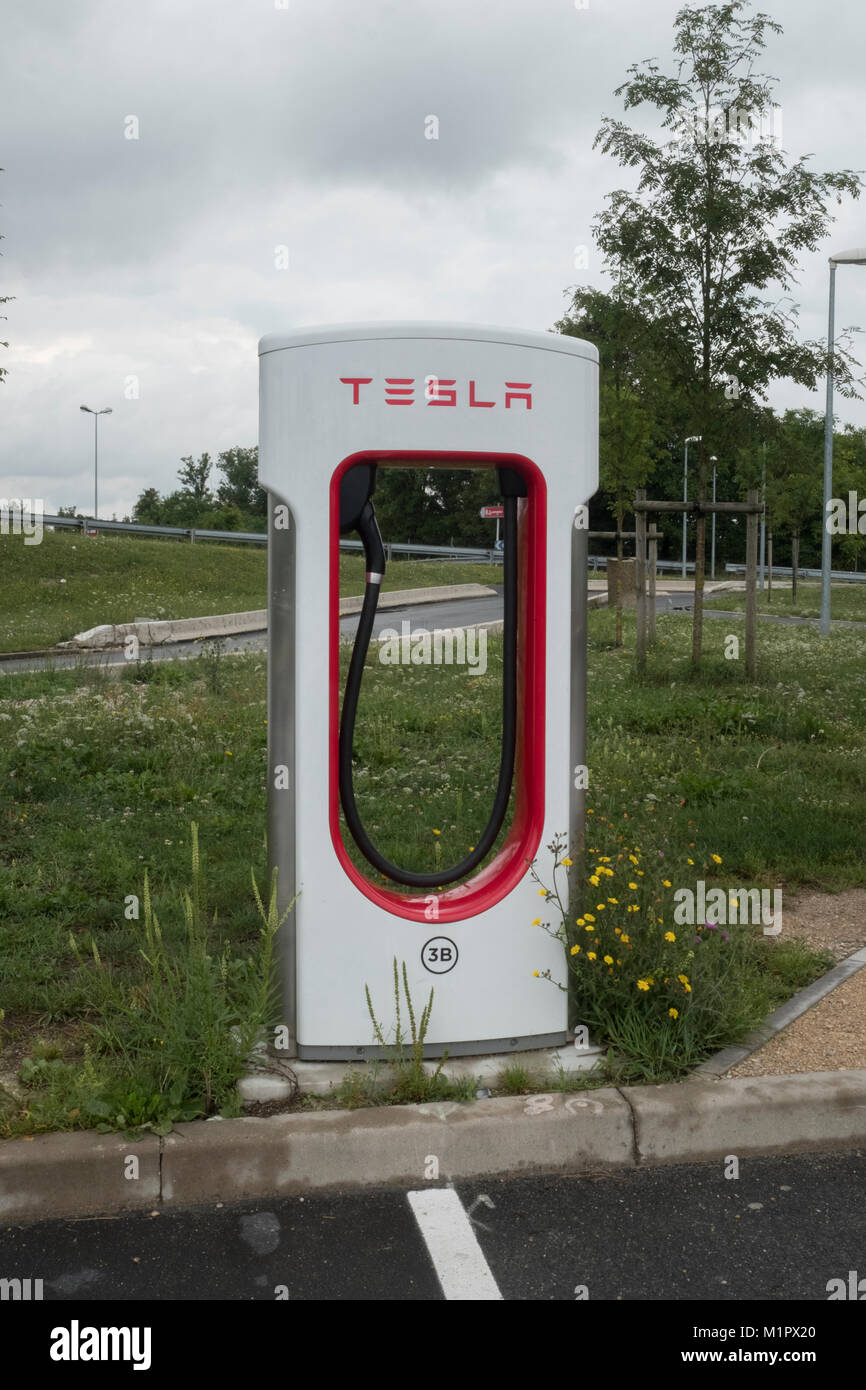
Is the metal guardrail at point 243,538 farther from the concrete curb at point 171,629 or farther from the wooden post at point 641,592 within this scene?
the wooden post at point 641,592

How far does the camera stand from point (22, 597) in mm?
23875

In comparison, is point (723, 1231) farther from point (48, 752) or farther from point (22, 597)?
point (22, 597)

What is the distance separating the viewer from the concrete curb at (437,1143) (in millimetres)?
3291

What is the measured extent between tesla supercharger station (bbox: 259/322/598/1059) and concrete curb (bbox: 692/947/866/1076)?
497 millimetres

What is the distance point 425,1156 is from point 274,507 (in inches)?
75.4

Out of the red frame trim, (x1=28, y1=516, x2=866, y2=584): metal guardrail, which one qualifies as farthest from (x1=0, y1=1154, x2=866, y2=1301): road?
(x1=28, y1=516, x2=866, y2=584): metal guardrail

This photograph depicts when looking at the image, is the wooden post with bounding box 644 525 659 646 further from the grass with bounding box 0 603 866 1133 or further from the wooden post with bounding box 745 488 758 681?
the grass with bounding box 0 603 866 1133

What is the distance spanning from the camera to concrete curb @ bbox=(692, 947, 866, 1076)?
385 cm

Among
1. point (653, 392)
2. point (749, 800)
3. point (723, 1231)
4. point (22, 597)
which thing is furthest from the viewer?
point (22, 597)

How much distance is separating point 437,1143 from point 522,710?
147 centimetres

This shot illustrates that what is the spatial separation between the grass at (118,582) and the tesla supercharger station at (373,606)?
13.8 metres

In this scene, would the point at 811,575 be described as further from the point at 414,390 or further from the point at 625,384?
the point at 414,390

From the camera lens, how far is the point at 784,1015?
4277 mm
